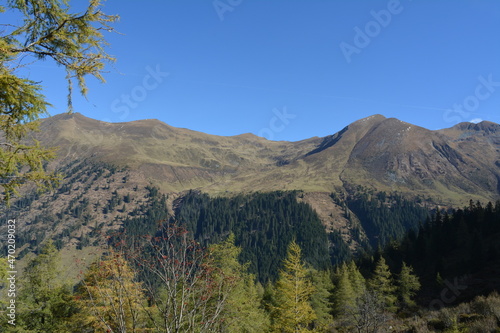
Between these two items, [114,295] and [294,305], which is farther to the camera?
[294,305]

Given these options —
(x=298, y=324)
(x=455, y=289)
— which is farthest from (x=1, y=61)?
(x=455, y=289)

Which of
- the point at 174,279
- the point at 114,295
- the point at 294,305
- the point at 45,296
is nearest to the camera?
the point at 174,279

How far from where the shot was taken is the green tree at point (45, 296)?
21.7m

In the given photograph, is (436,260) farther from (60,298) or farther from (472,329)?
(60,298)

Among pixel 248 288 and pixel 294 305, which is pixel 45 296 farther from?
pixel 248 288

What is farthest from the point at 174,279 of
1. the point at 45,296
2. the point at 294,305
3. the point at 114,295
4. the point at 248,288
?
the point at 248,288

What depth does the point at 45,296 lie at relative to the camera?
22.3 meters

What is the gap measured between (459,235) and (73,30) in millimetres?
85771

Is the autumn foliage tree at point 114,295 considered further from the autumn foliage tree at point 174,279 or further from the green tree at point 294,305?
the green tree at point 294,305

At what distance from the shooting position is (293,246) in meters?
23.9

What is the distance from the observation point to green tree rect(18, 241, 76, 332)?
2173cm

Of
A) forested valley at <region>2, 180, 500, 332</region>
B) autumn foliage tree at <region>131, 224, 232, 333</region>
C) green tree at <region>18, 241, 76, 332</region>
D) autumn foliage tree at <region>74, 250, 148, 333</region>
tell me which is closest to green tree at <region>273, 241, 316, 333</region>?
forested valley at <region>2, 180, 500, 332</region>

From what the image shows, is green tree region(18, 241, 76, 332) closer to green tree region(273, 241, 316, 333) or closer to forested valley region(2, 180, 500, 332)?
forested valley region(2, 180, 500, 332)

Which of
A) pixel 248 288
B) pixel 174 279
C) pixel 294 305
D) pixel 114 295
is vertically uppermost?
pixel 174 279
